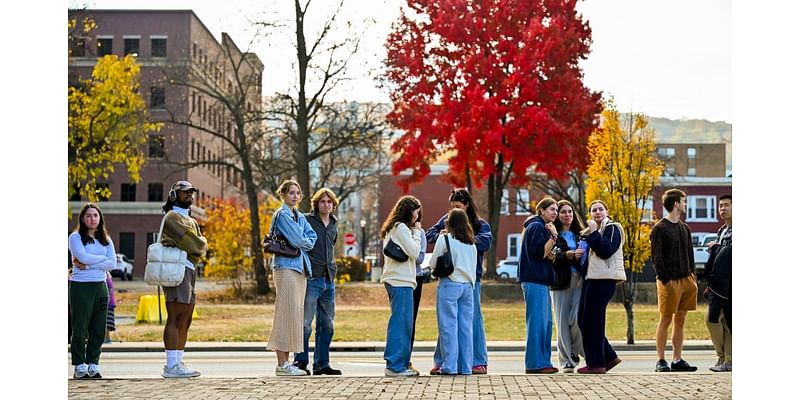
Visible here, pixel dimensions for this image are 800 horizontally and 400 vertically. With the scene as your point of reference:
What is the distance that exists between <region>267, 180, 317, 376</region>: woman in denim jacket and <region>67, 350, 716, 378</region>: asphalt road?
1.47 meters

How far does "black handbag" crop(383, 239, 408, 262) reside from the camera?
12663 millimetres

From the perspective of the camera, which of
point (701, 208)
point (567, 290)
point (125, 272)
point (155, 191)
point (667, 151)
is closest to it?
point (567, 290)

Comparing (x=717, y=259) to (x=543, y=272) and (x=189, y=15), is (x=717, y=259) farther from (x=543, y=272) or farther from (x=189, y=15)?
(x=189, y=15)

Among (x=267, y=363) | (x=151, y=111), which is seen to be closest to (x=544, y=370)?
(x=267, y=363)

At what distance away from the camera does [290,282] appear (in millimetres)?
12570

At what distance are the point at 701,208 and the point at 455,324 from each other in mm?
54937

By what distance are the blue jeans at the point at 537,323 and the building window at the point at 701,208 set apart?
2108 inches

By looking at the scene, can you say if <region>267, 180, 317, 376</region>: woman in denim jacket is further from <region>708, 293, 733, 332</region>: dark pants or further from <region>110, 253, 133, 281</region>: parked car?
<region>110, 253, 133, 281</region>: parked car

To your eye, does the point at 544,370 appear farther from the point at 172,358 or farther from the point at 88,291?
the point at 88,291

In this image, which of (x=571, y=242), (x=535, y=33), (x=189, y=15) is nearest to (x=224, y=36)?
(x=535, y=33)

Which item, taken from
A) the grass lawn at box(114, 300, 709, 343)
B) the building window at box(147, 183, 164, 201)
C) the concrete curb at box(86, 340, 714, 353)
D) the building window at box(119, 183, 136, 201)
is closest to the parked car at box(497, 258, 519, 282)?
the building window at box(147, 183, 164, 201)

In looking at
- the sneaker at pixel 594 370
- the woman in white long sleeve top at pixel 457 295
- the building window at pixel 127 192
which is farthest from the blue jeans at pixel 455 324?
the building window at pixel 127 192

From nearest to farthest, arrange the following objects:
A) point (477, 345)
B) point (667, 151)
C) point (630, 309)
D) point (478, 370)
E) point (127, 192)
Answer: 1. point (478, 370)
2. point (477, 345)
3. point (630, 309)
4. point (667, 151)
5. point (127, 192)

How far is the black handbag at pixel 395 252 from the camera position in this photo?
499 inches
